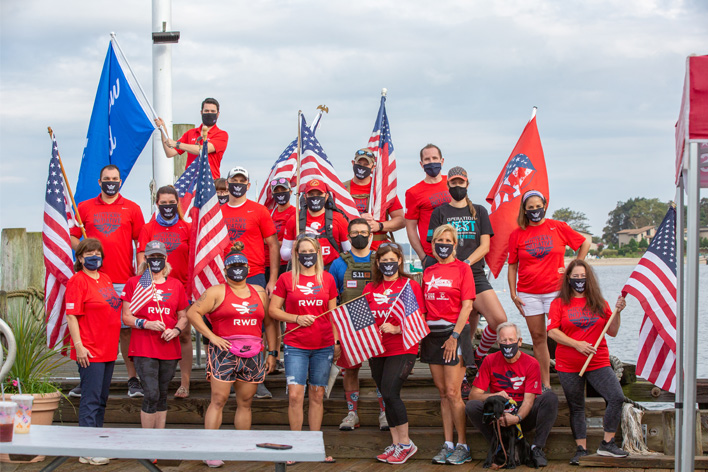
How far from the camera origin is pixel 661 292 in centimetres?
674

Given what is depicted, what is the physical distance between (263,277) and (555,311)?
279cm

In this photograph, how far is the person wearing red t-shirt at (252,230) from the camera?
8.04 meters

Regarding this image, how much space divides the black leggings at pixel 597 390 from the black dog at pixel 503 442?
0.53 meters

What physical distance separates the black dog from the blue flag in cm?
516

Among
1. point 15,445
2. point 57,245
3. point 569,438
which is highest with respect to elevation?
point 57,245

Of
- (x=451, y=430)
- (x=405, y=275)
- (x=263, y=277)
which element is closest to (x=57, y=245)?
(x=263, y=277)

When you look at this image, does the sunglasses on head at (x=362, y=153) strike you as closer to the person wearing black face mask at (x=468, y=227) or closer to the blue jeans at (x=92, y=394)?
the person wearing black face mask at (x=468, y=227)

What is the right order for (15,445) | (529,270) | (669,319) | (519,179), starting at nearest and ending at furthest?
(15,445) < (669,319) < (529,270) < (519,179)

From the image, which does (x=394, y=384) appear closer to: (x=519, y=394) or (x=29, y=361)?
(x=519, y=394)

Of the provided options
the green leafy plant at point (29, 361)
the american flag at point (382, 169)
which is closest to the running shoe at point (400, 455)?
the american flag at point (382, 169)

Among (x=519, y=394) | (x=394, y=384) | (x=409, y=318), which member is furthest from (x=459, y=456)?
(x=409, y=318)

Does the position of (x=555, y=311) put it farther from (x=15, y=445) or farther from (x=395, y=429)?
(x=15, y=445)

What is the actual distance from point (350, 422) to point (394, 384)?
0.79 m

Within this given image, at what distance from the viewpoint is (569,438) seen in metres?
7.50
